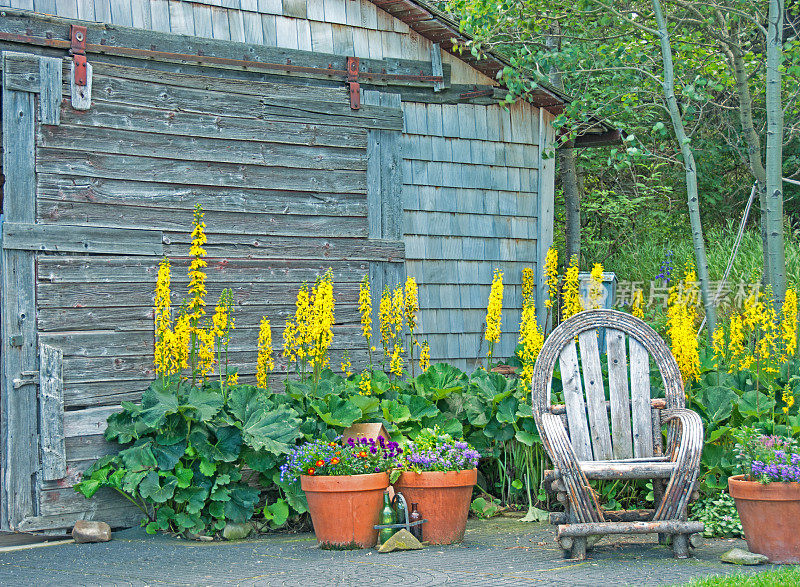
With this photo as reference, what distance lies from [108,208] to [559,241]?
1162 centimetres

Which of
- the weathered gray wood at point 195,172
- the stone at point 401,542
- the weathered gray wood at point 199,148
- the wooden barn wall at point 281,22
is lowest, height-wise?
the stone at point 401,542

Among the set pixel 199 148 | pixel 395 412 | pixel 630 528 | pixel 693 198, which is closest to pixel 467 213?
pixel 693 198

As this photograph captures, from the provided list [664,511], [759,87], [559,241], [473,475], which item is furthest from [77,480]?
[559,241]

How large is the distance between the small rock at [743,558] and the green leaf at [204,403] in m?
3.19

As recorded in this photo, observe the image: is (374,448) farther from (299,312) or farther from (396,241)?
(396,241)

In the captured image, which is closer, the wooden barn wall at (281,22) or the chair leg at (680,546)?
the chair leg at (680,546)

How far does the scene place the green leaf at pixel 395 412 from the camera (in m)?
6.23

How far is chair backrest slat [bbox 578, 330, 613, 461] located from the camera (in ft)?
17.9

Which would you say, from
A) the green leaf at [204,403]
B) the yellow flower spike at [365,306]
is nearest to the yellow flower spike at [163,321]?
the green leaf at [204,403]

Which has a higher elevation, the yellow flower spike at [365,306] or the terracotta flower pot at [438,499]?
the yellow flower spike at [365,306]

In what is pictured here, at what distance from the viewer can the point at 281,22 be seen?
705 cm

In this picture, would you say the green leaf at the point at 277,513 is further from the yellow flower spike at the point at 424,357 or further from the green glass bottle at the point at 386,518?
the yellow flower spike at the point at 424,357

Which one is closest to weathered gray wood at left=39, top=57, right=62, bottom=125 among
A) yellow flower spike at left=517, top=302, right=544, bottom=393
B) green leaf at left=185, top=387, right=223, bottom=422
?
green leaf at left=185, top=387, right=223, bottom=422

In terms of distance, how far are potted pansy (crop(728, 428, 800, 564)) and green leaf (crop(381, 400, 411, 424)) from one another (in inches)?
91.8
